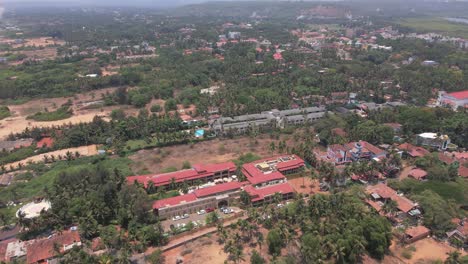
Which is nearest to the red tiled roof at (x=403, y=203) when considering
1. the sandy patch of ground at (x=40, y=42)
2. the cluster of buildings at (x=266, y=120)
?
the cluster of buildings at (x=266, y=120)

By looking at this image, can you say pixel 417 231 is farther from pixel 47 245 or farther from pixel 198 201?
pixel 47 245

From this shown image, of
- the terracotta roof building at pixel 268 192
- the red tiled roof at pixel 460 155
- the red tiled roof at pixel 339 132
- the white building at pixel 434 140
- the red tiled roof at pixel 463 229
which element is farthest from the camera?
the red tiled roof at pixel 339 132

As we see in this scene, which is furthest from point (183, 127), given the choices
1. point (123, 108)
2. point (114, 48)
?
point (114, 48)

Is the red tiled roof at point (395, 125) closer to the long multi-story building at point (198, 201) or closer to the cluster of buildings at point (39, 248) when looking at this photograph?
the long multi-story building at point (198, 201)

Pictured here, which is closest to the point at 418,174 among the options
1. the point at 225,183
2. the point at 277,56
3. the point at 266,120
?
the point at 225,183

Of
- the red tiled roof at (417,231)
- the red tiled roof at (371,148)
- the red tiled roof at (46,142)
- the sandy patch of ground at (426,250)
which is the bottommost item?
the sandy patch of ground at (426,250)

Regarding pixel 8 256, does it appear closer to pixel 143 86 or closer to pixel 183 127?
pixel 183 127

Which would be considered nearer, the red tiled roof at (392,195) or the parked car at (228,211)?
the red tiled roof at (392,195)
